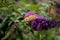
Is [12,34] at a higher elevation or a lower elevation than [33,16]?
lower

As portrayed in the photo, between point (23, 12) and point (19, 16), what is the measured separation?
48mm

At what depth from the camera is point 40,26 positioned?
1224mm

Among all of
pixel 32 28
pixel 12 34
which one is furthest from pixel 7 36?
pixel 32 28

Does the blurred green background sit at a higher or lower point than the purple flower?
lower

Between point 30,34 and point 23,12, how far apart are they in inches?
5.8

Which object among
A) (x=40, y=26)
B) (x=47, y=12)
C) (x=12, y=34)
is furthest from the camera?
(x=47, y=12)

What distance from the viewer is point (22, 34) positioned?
135 centimetres

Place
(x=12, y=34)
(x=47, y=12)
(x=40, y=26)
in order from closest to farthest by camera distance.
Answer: (x=40, y=26)
(x=12, y=34)
(x=47, y=12)

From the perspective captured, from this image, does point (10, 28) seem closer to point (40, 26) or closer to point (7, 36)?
point (7, 36)

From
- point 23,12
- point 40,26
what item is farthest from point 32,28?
point 23,12

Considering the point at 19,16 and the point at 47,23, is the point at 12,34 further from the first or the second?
the point at 47,23

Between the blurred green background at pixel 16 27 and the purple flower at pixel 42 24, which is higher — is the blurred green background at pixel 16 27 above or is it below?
below

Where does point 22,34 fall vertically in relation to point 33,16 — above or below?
below

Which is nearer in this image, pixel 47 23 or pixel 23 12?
pixel 47 23
